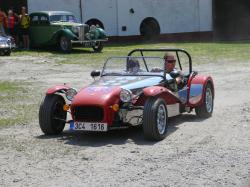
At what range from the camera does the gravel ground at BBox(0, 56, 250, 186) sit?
251 inches

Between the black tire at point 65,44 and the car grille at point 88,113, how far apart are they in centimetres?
1585

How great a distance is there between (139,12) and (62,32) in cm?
715

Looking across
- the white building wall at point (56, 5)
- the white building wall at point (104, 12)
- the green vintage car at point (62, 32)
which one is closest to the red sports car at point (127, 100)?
the green vintage car at point (62, 32)

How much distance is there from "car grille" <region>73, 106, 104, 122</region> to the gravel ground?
1.06ft

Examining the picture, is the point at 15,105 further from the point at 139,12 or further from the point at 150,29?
the point at 150,29

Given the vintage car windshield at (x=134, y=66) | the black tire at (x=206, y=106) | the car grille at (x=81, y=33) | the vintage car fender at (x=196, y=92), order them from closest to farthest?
the vintage car windshield at (x=134, y=66)
the vintage car fender at (x=196, y=92)
the black tire at (x=206, y=106)
the car grille at (x=81, y=33)

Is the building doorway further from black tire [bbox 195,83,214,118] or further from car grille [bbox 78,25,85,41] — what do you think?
black tire [bbox 195,83,214,118]

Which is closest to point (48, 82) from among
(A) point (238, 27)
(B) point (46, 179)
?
(B) point (46, 179)

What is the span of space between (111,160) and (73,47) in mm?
18509

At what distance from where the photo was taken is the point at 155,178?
20.9 feet

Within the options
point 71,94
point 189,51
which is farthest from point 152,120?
point 189,51

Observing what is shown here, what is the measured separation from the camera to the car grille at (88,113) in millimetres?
8258

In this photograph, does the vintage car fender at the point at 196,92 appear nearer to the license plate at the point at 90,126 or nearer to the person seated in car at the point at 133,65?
the person seated in car at the point at 133,65

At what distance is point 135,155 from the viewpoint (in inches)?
293
